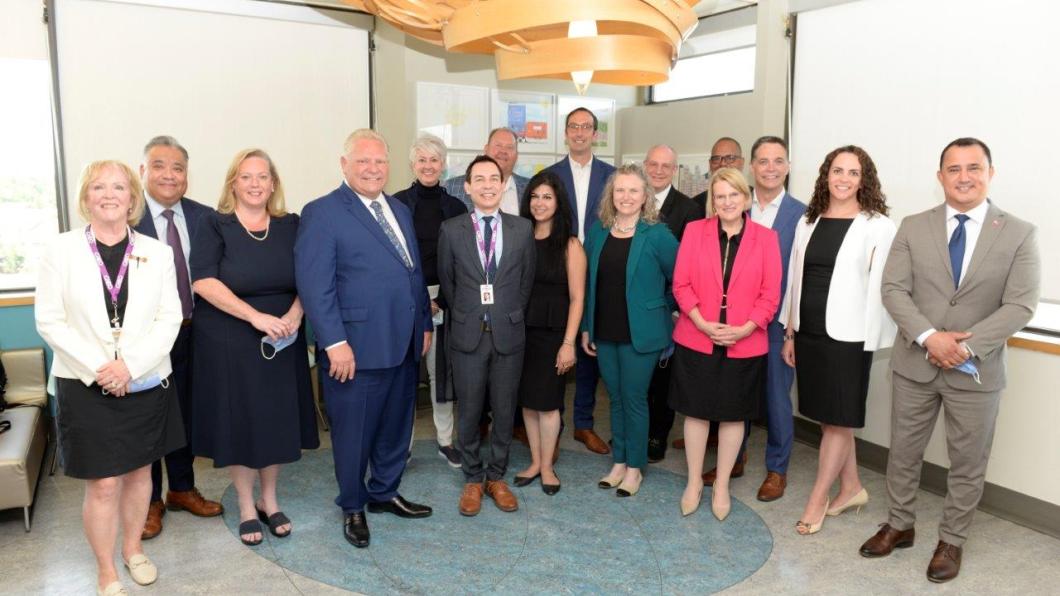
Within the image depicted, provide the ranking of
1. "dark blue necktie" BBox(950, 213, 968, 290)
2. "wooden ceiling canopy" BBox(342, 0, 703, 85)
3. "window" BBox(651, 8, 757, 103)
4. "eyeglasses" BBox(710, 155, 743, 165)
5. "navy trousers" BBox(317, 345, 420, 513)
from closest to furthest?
"wooden ceiling canopy" BBox(342, 0, 703, 85) → "dark blue necktie" BBox(950, 213, 968, 290) → "navy trousers" BBox(317, 345, 420, 513) → "eyeglasses" BBox(710, 155, 743, 165) → "window" BBox(651, 8, 757, 103)

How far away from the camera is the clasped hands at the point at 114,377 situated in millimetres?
2611

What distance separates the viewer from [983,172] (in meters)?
2.96

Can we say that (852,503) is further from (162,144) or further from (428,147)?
(162,144)

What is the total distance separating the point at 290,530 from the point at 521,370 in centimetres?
127

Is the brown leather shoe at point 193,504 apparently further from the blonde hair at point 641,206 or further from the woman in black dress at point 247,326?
the blonde hair at point 641,206

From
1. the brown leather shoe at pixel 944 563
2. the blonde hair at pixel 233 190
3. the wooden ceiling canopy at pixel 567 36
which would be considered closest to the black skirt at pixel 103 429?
the blonde hair at pixel 233 190

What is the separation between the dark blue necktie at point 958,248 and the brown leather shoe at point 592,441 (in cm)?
218

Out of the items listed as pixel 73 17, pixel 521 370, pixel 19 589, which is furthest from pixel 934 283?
pixel 73 17

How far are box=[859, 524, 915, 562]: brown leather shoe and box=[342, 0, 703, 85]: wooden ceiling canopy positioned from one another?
96.1 inches

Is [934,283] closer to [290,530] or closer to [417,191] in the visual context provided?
[417,191]

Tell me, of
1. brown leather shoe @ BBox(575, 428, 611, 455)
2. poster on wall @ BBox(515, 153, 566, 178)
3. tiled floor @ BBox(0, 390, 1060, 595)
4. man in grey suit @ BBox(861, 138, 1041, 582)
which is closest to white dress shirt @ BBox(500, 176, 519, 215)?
brown leather shoe @ BBox(575, 428, 611, 455)

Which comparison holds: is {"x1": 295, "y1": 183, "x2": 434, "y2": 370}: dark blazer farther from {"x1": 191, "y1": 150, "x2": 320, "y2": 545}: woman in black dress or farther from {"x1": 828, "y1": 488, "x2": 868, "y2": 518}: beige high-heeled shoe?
{"x1": 828, "y1": 488, "x2": 868, "y2": 518}: beige high-heeled shoe

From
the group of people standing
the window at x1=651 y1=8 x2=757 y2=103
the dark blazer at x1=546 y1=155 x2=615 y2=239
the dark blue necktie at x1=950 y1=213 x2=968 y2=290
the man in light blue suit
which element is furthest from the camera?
the window at x1=651 y1=8 x2=757 y2=103

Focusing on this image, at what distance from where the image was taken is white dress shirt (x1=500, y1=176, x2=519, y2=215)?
15.0 ft
